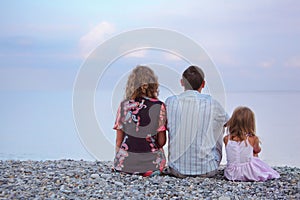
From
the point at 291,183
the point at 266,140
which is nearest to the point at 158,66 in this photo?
the point at 291,183

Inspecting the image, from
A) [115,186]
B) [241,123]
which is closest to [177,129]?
[241,123]

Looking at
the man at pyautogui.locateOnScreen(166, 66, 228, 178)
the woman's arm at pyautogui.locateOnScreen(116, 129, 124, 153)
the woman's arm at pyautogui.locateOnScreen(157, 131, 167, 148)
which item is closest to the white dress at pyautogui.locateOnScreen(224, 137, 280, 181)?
the man at pyautogui.locateOnScreen(166, 66, 228, 178)

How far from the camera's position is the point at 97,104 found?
5.66 metres

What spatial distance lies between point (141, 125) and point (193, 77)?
85 centimetres

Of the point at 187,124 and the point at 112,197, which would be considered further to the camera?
the point at 187,124

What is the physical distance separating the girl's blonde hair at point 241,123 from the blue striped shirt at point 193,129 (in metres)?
0.16

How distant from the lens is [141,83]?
18.5 feet

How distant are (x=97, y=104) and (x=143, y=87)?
589mm

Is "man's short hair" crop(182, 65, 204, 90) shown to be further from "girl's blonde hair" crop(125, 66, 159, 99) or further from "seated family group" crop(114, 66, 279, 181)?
"girl's blonde hair" crop(125, 66, 159, 99)

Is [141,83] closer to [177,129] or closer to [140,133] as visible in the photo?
[140,133]

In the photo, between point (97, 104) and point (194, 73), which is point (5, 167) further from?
point (194, 73)

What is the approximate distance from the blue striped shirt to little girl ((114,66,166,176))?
0.16m

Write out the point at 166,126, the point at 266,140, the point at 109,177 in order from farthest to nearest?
the point at 266,140 → the point at 166,126 → the point at 109,177

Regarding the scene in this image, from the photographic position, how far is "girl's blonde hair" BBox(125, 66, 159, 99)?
564 centimetres
